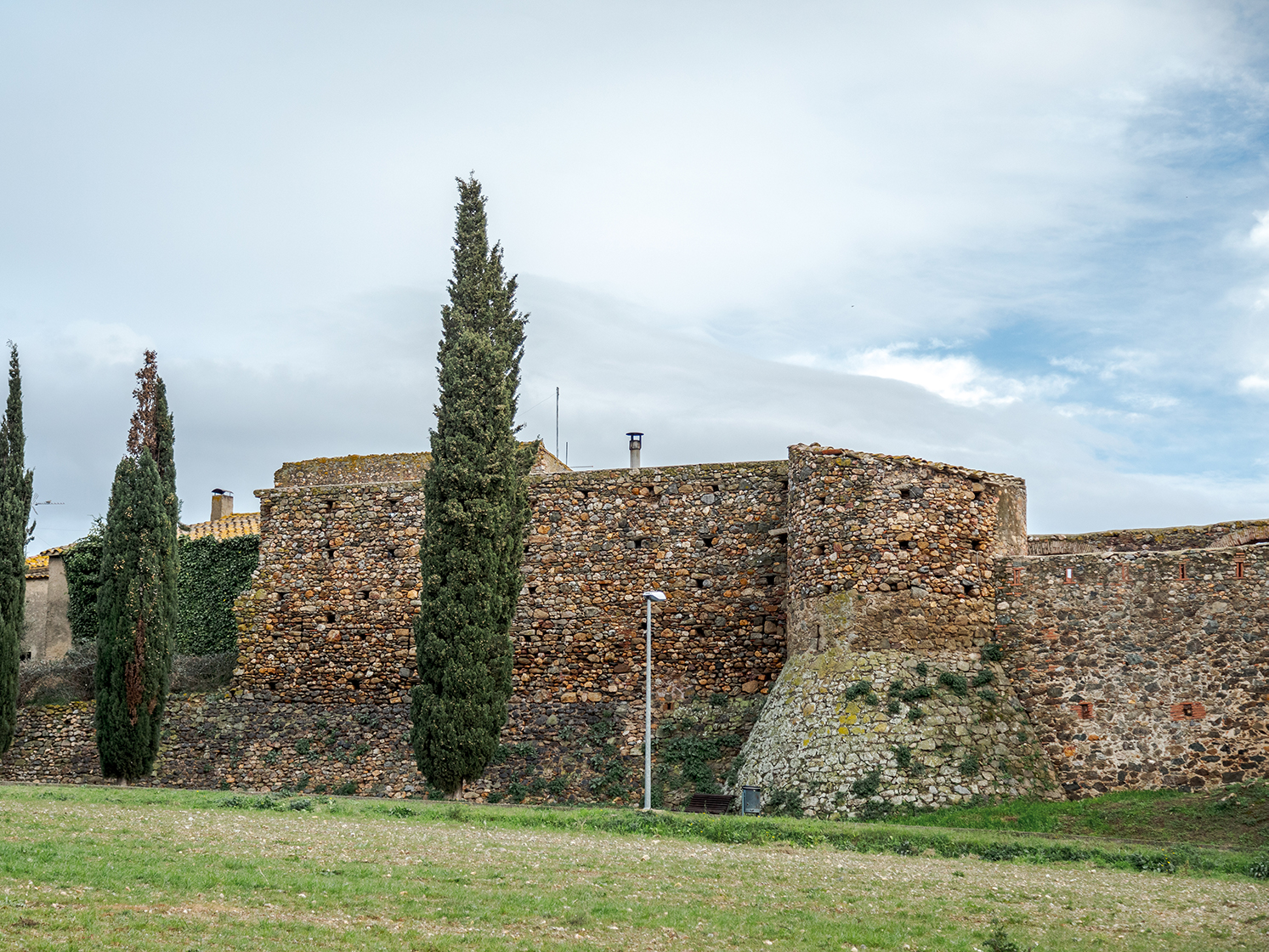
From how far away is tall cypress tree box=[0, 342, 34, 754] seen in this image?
26.2 m

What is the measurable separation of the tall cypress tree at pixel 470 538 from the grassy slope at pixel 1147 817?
775cm

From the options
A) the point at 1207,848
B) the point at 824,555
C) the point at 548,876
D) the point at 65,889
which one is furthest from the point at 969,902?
the point at 824,555

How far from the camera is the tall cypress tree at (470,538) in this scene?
21406 mm

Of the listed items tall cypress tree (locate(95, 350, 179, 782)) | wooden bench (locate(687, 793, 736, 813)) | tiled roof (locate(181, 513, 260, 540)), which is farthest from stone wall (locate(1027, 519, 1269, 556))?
tiled roof (locate(181, 513, 260, 540))

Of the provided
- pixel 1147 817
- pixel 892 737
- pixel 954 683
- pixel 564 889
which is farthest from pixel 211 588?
pixel 1147 817

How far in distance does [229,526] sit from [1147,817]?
86.8 feet

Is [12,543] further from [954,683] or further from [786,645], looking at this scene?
[954,683]

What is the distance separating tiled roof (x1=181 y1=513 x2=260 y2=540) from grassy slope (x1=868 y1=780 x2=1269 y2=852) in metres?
21.7

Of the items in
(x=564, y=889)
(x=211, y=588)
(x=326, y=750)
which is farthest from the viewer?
(x=211, y=588)

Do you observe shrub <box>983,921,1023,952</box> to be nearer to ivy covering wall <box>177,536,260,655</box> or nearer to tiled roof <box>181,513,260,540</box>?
ivy covering wall <box>177,536,260,655</box>

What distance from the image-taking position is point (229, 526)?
116 feet

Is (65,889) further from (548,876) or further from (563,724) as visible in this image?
(563,724)

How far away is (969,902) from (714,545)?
1328 cm

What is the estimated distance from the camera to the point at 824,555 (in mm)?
21875
